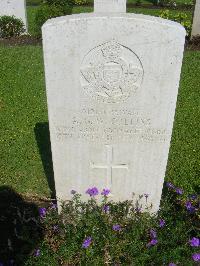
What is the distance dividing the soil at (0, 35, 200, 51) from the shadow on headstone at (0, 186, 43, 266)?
24.4 ft

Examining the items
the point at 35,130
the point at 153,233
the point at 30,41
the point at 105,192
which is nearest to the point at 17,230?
the point at 105,192

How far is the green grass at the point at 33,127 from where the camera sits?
493cm

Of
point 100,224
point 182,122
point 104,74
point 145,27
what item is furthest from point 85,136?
point 182,122

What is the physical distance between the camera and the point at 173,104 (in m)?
3.29

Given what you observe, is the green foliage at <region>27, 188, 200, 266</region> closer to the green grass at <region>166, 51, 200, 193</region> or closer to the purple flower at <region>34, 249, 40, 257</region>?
the purple flower at <region>34, 249, 40, 257</region>

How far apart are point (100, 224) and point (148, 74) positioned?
154 cm

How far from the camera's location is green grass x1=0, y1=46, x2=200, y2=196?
493 cm

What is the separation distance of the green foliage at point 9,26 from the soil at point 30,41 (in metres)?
0.32

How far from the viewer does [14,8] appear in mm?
12219

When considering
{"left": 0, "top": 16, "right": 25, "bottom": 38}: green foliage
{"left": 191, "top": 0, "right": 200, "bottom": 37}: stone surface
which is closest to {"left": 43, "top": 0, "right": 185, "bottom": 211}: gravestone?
{"left": 191, "top": 0, "right": 200, "bottom": 37}: stone surface

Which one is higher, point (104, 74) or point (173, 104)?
point (104, 74)

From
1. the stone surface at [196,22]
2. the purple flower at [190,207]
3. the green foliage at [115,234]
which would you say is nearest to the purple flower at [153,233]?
the green foliage at [115,234]

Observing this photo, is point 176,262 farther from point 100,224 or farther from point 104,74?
point 104,74

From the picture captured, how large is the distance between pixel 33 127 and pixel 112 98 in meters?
3.21
